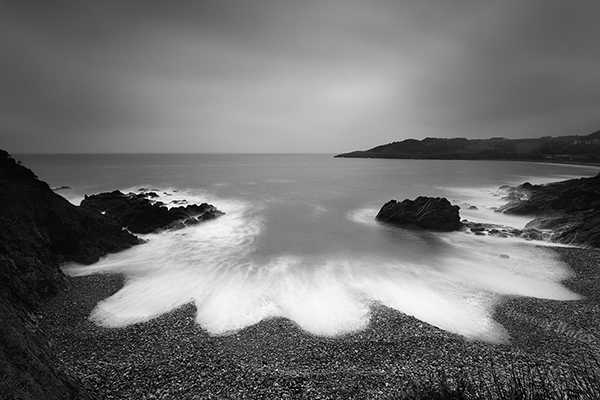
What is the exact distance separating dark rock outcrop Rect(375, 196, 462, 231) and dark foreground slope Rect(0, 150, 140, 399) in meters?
21.5

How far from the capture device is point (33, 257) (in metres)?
11.2

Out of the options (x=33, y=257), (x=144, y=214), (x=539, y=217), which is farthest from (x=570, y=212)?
(x=33, y=257)

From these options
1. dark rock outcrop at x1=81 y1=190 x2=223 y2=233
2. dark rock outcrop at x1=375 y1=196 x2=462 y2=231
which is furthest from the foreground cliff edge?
dark rock outcrop at x1=375 y1=196 x2=462 y2=231

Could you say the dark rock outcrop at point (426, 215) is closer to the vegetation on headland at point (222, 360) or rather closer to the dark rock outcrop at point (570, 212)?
the dark rock outcrop at point (570, 212)

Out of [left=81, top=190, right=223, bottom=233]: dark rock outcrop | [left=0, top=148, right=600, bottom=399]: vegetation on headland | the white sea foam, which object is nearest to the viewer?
[left=0, top=148, right=600, bottom=399]: vegetation on headland

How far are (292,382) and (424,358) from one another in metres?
3.90

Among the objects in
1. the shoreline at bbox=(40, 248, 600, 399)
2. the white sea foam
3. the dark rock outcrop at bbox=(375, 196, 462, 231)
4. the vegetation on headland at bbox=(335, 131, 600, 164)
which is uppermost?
the vegetation on headland at bbox=(335, 131, 600, 164)

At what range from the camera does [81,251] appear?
14.5m

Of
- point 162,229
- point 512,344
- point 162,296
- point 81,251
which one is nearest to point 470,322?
point 512,344

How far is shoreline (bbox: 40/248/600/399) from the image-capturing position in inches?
259

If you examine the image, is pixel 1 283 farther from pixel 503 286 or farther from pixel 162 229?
pixel 503 286

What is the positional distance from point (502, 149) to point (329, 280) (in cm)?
16957

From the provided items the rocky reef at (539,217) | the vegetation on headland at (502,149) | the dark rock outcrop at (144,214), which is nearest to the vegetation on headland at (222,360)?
Result: the rocky reef at (539,217)

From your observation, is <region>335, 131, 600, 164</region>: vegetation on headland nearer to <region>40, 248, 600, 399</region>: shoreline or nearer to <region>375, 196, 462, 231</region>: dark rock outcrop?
<region>375, 196, 462, 231</region>: dark rock outcrop
